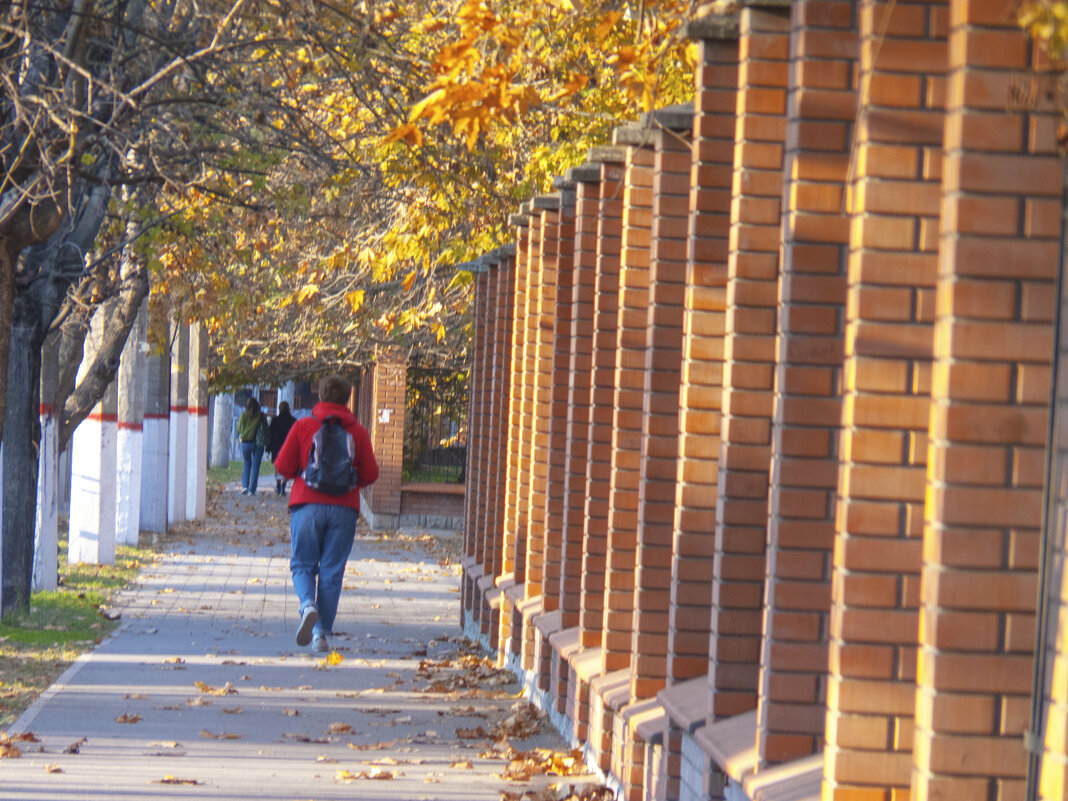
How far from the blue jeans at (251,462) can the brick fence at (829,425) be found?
81.3 ft

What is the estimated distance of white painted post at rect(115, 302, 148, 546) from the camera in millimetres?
18359

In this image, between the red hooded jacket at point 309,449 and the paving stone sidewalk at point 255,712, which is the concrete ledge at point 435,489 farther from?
the red hooded jacket at point 309,449

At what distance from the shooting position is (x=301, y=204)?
1120 cm

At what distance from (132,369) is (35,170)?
1022 centimetres

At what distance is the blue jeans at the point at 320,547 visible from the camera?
986 cm

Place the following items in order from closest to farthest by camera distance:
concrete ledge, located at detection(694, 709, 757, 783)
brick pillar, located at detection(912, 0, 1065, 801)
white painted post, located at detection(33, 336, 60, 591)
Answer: brick pillar, located at detection(912, 0, 1065, 801) < concrete ledge, located at detection(694, 709, 757, 783) < white painted post, located at detection(33, 336, 60, 591)

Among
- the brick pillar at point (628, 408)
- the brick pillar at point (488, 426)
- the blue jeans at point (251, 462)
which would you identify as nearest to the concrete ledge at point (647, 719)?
the brick pillar at point (628, 408)

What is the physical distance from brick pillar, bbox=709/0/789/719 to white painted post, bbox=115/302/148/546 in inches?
Result: 570

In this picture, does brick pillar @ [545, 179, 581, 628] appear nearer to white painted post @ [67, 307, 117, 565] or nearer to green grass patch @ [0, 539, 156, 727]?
green grass patch @ [0, 539, 156, 727]

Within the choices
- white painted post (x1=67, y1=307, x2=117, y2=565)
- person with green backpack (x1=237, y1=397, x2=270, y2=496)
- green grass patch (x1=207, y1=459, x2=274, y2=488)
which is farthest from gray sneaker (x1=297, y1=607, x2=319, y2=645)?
green grass patch (x1=207, y1=459, x2=274, y2=488)

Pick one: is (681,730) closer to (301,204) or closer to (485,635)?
(485,635)

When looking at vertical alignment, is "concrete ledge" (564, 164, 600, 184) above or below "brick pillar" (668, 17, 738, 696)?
above

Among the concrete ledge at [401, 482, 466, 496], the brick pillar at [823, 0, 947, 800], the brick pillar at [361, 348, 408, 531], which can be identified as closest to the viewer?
the brick pillar at [823, 0, 947, 800]

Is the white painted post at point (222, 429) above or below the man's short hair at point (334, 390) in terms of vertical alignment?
below
